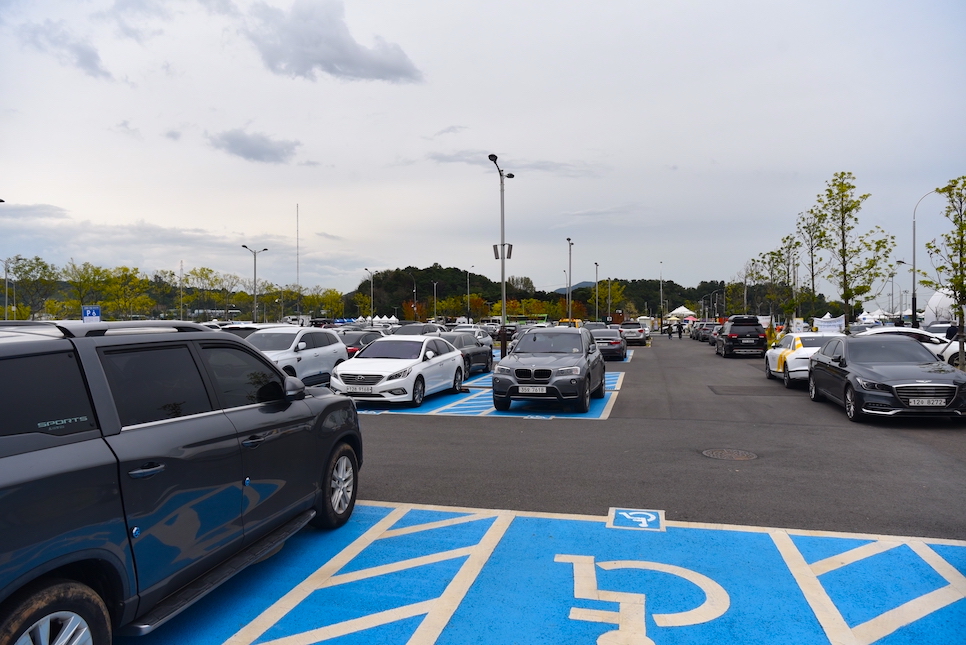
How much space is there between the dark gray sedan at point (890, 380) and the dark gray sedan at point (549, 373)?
4634mm

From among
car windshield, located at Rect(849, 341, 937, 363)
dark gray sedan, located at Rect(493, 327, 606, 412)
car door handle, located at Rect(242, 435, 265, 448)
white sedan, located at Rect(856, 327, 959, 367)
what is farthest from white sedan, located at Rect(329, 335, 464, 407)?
white sedan, located at Rect(856, 327, 959, 367)

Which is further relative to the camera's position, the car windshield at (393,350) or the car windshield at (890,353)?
the car windshield at (393,350)

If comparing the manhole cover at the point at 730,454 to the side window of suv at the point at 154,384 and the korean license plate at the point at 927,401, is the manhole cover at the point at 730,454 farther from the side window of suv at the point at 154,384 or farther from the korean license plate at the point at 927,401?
the side window of suv at the point at 154,384

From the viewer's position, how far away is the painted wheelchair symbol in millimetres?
3787

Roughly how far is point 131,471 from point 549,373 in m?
9.90

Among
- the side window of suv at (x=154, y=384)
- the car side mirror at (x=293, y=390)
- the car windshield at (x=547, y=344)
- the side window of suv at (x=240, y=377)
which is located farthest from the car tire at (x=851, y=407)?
the side window of suv at (x=154, y=384)

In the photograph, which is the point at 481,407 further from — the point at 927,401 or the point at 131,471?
the point at 131,471

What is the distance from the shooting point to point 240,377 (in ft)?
14.8

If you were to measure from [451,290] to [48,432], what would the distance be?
124750mm

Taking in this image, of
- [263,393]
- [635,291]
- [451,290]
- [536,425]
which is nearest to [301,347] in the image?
[536,425]

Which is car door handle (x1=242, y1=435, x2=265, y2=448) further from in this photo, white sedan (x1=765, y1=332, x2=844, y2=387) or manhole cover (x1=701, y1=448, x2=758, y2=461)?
white sedan (x1=765, y1=332, x2=844, y2=387)

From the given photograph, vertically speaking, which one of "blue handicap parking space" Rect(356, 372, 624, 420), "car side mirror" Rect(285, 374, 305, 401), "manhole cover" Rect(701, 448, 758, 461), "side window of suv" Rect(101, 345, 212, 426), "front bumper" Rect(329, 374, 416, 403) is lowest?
"blue handicap parking space" Rect(356, 372, 624, 420)

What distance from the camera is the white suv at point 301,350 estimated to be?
15453 millimetres

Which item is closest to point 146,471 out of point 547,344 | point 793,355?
point 547,344
